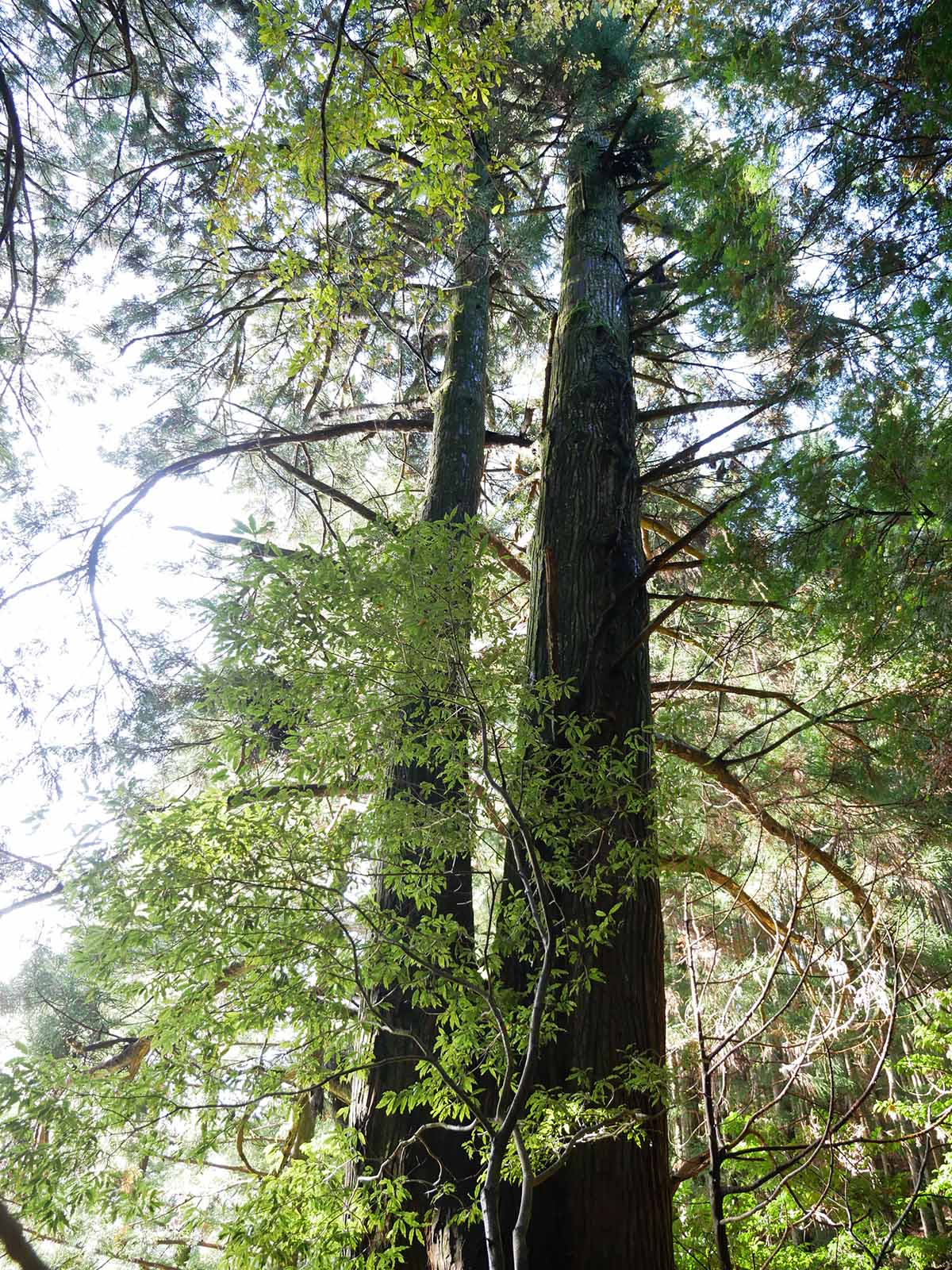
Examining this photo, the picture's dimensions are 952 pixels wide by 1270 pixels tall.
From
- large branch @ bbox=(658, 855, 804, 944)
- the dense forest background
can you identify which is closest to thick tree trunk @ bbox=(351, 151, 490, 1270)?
the dense forest background

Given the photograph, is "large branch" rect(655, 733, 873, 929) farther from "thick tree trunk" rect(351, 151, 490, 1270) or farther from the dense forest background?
"thick tree trunk" rect(351, 151, 490, 1270)

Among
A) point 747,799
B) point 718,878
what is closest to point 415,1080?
point 718,878

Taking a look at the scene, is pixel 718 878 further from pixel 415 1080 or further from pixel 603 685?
pixel 415 1080

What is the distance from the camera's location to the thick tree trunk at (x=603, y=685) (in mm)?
2125

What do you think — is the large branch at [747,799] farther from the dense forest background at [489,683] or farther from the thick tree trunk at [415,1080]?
the thick tree trunk at [415,1080]

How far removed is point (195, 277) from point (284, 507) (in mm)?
1866

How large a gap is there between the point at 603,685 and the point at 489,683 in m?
0.77

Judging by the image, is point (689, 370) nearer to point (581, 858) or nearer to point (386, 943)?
point (581, 858)

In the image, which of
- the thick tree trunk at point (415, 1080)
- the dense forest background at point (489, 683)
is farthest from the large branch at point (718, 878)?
the thick tree trunk at point (415, 1080)

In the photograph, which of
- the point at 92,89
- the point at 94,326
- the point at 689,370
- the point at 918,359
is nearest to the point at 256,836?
the point at 918,359

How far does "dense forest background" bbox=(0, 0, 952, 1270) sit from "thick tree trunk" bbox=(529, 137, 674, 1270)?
0.02 m

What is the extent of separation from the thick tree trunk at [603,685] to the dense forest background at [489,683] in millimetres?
17

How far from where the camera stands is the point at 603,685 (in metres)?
2.92

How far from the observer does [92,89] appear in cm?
393
